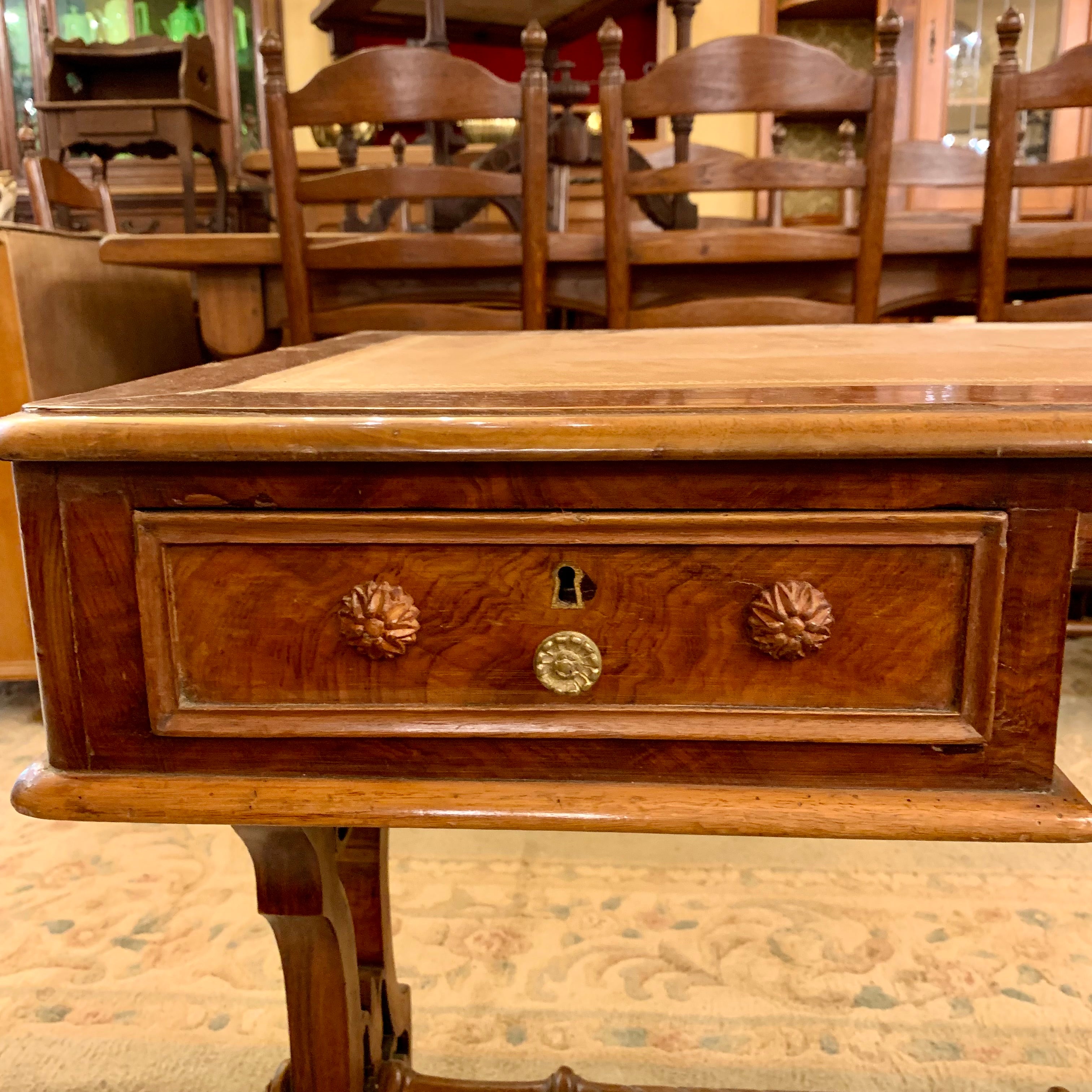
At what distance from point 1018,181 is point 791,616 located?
1434 millimetres

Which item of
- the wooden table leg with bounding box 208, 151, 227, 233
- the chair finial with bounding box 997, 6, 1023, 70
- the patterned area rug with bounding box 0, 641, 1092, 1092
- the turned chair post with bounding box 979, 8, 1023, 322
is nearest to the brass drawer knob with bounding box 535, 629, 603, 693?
the patterned area rug with bounding box 0, 641, 1092, 1092

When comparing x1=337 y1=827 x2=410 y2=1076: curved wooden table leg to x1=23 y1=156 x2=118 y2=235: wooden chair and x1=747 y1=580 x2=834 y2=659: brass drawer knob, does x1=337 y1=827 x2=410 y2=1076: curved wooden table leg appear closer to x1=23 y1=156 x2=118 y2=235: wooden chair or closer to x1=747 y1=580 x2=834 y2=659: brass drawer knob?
x1=747 y1=580 x2=834 y2=659: brass drawer knob

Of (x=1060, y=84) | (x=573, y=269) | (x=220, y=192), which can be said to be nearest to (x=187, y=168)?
(x=220, y=192)

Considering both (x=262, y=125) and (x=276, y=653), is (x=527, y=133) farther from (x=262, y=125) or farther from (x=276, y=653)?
(x=262, y=125)

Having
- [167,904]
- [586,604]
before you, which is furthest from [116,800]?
[167,904]

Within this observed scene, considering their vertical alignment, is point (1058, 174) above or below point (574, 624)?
above

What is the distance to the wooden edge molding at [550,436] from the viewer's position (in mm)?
429

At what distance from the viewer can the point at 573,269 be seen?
1.65m

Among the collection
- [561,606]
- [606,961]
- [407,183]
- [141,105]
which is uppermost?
[141,105]

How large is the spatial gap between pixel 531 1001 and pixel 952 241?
1.31 m

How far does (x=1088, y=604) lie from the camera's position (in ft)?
6.50

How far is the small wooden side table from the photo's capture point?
11.9 ft

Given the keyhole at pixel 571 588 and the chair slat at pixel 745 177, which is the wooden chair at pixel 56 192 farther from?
the keyhole at pixel 571 588

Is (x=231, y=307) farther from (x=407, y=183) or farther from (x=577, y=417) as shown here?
(x=577, y=417)
